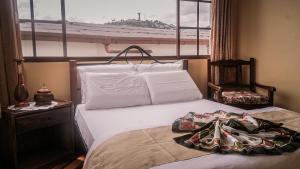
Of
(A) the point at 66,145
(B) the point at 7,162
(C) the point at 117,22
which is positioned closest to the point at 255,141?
(A) the point at 66,145

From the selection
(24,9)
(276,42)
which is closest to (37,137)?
(24,9)

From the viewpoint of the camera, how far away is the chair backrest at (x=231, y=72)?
3.25 meters

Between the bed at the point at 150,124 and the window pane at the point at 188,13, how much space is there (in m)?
0.60

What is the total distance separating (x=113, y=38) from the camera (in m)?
3.13

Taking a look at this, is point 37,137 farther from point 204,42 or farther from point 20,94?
point 204,42

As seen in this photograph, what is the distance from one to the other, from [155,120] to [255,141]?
2.52 ft

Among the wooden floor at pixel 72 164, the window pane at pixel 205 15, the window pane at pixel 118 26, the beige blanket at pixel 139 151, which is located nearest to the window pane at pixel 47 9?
the window pane at pixel 118 26

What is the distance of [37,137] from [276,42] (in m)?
2.86

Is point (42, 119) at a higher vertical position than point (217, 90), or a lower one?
lower

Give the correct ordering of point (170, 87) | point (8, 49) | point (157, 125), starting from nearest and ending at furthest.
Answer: point (157, 125), point (8, 49), point (170, 87)

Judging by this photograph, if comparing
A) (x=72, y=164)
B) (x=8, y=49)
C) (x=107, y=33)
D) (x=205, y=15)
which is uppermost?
(x=205, y=15)

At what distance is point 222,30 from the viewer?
327 cm

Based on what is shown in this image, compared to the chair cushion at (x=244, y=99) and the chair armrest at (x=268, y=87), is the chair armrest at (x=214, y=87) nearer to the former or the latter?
the chair cushion at (x=244, y=99)

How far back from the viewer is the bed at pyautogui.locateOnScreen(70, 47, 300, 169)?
1162 millimetres
